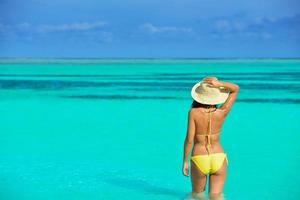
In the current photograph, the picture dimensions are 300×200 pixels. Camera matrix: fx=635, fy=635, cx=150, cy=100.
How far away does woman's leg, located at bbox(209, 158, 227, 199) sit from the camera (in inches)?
140

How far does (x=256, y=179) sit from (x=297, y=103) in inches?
305

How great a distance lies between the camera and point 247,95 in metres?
14.7

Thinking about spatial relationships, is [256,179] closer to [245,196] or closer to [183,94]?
[245,196]

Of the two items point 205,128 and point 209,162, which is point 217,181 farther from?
point 205,128

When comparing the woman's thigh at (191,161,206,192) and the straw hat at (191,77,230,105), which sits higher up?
the straw hat at (191,77,230,105)

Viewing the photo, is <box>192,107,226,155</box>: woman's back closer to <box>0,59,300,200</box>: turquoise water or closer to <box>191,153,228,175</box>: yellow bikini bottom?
<box>191,153,228,175</box>: yellow bikini bottom

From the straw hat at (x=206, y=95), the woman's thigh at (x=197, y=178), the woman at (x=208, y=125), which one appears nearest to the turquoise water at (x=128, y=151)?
the woman's thigh at (x=197, y=178)

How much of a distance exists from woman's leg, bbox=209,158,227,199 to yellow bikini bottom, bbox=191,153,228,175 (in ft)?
0.12

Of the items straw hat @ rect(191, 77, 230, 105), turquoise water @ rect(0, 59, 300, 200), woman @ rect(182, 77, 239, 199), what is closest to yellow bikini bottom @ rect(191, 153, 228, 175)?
woman @ rect(182, 77, 239, 199)

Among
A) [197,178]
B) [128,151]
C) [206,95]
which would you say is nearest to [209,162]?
[197,178]

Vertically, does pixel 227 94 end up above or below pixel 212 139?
above

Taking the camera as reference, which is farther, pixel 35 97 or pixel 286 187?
pixel 35 97

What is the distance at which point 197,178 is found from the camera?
3623 mm

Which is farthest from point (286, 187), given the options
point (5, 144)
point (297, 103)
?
point (297, 103)
